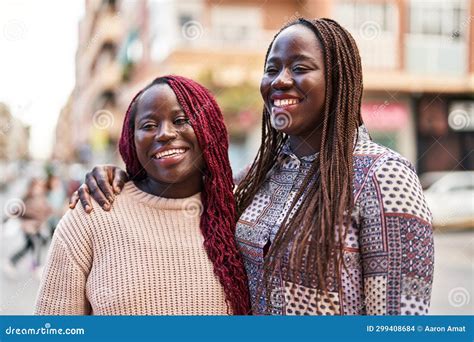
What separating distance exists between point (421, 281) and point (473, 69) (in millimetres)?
15000

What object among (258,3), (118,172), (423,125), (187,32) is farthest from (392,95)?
(118,172)

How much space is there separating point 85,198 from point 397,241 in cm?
110

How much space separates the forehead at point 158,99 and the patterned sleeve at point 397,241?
0.79 metres

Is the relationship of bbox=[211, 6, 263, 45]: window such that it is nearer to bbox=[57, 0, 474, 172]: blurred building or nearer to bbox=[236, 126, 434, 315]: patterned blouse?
bbox=[57, 0, 474, 172]: blurred building

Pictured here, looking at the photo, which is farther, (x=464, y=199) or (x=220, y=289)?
(x=464, y=199)

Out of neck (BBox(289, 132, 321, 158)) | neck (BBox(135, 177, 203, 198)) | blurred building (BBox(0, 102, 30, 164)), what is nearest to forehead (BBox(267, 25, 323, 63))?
neck (BBox(289, 132, 321, 158))

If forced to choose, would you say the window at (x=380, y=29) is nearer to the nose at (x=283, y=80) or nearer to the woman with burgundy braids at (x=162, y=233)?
the woman with burgundy braids at (x=162, y=233)

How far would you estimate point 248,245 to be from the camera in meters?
2.23

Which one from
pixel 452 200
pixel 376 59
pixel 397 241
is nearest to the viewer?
pixel 397 241

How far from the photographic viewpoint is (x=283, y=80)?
207cm

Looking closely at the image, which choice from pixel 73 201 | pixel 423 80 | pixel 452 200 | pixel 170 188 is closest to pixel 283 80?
pixel 170 188

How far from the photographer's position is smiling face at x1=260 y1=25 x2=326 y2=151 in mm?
2053

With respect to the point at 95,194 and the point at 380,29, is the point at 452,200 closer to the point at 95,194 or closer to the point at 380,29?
the point at 380,29
